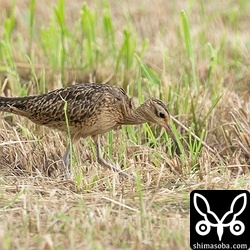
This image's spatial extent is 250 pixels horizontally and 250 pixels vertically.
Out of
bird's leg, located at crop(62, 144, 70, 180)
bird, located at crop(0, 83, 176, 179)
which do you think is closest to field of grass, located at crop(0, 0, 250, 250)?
bird's leg, located at crop(62, 144, 70, 180)

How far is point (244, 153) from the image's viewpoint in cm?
717

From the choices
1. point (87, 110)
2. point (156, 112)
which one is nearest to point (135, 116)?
point (156, 112)

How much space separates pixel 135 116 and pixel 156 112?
0.18m

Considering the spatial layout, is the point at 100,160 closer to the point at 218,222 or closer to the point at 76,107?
the point at 76,107

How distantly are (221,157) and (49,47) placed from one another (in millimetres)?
2487

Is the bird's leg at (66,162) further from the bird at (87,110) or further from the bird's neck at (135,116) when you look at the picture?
the bird's neck at (135,116)

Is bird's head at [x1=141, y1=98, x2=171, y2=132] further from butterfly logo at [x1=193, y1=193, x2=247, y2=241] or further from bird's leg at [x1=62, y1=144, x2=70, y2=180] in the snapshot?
butterfly logo at [x1=193, y1=193, x2=247, y2=241]

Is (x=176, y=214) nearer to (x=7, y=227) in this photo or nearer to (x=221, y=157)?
(x=7, y=227)

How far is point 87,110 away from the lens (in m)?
6.84

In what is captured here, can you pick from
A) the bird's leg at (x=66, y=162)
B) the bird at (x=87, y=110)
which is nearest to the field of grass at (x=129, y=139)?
the bird's leg at (x=66, y=162)

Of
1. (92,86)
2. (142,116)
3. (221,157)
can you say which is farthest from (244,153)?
(92,86)

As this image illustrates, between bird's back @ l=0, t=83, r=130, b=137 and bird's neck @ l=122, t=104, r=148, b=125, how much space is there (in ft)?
0.23

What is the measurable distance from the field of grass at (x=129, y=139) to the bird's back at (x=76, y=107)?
199mm

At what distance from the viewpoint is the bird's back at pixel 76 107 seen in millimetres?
6871
